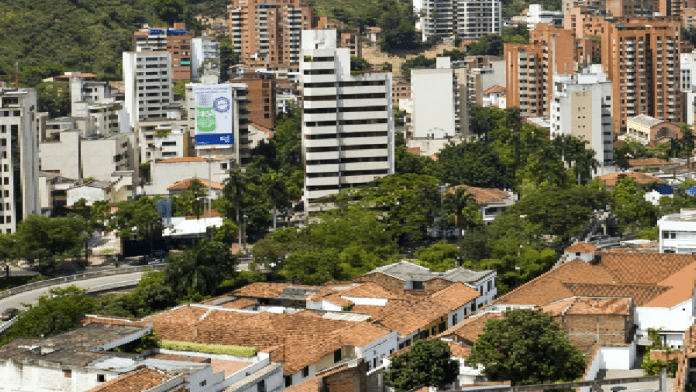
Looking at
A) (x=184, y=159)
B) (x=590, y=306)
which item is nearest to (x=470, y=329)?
(x=590, y=306)

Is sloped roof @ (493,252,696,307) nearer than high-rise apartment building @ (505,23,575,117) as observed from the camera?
Yes

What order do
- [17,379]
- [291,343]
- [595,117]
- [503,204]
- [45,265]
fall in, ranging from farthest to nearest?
[595,117] < [503,204] < [45,265] < [291,343] < [17,379]

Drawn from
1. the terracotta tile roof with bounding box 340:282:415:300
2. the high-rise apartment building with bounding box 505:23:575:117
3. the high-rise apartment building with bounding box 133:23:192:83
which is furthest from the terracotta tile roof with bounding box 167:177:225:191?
the high-rise apartment building with bounding box 505:23:575:117

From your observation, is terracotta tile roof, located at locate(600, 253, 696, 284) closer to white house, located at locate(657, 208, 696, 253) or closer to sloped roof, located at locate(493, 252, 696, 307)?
sloped roof, located at locate(493, 252, 696, 307)

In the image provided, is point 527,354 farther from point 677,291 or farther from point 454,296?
point 454,296

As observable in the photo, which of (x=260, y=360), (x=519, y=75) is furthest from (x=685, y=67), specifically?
(x=260, y=360)

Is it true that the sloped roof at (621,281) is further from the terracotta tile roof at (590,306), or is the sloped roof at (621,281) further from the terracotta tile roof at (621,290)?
the terracotta tile roof at (590,306)

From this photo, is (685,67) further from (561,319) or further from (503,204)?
(561,319)

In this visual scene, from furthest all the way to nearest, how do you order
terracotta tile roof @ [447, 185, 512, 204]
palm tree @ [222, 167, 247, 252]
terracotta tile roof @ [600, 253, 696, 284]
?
terracotta tile roof @ [447, 185, 512, 204]
palm tree @ [222, 167, 247, 252]
terracotta tile roof @ [600, 253, 696, 284]
